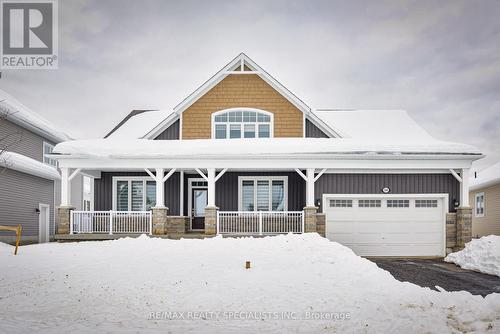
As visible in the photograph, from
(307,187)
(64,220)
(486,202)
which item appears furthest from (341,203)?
(486,202)

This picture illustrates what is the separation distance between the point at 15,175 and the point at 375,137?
1743 centimetres

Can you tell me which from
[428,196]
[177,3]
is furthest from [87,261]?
[177,3]

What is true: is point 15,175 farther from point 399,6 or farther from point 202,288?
point 399,6

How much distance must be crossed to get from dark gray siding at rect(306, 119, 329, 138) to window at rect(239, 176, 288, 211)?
8.08ft

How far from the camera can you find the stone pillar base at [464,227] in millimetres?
14727

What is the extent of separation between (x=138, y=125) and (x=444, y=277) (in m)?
16.6

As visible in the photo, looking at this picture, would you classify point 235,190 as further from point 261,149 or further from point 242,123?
point 242,123

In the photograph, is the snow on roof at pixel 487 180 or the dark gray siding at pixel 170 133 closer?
the dark gray siding at pixel 170 133

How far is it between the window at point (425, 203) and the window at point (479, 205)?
427 inches

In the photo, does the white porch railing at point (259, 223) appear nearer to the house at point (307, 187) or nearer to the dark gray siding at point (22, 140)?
the house at point (307, 187)

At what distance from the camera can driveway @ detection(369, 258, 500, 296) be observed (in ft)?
29.8

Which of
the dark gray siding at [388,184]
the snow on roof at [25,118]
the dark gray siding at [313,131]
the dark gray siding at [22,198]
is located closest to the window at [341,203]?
the dark gray siding at [388,184]

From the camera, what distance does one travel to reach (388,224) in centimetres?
1537

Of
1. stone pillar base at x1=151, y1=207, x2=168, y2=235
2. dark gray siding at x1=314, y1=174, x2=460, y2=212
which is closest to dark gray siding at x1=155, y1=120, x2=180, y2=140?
stone pillar base at x1=151, y1=207, x2=168, y2=235
